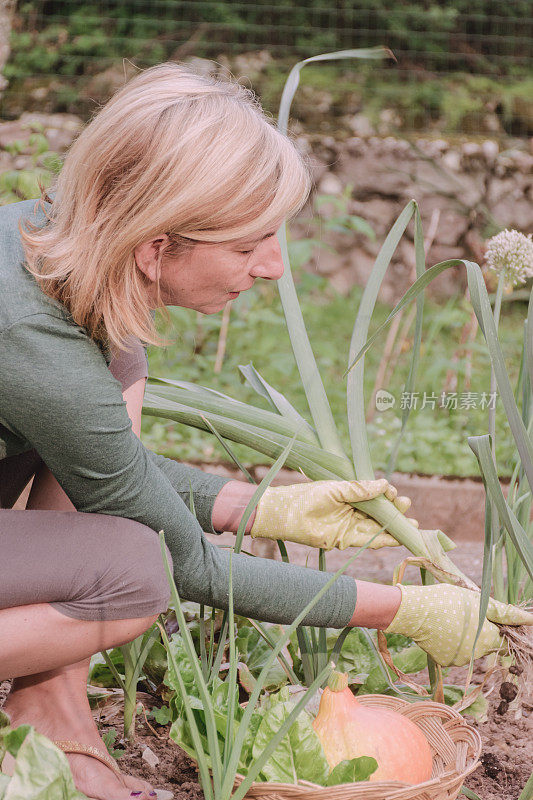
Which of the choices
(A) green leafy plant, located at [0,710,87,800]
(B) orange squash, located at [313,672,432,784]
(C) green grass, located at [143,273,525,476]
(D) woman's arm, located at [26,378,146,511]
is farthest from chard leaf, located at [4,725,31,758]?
(C) green grass, located at [143,273,525,476]

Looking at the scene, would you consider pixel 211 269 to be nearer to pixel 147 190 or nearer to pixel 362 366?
pixel 147 190

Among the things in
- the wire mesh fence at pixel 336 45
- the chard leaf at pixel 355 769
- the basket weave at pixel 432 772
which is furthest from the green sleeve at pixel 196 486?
the wire mesh fence at pixel 336 45

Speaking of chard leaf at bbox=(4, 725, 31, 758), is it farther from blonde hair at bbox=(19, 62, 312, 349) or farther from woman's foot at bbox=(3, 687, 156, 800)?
blonde hair at bbox=(19, 62, 312, 349)

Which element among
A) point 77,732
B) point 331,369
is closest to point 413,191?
point 331,369

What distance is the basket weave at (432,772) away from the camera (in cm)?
101

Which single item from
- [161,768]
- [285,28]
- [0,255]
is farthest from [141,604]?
[285,28]

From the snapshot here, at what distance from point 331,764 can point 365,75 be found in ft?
13.7

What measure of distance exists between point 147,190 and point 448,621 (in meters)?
0.78

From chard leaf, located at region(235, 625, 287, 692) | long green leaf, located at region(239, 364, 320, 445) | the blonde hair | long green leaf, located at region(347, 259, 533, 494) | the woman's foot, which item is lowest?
chard leaf, located at region(235, 625, 287, 692)

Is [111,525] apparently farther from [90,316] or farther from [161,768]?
[161,768]

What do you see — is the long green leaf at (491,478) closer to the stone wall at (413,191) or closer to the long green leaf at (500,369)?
the long green leaf at (500,369)

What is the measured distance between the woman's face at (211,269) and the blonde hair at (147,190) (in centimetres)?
2

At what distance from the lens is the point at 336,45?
447 centimetres

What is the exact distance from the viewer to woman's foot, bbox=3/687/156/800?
1.16 metres
